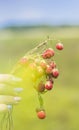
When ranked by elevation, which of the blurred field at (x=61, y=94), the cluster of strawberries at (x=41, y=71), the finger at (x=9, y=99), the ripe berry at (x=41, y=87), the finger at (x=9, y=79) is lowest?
the finger at (x=9, y=99)

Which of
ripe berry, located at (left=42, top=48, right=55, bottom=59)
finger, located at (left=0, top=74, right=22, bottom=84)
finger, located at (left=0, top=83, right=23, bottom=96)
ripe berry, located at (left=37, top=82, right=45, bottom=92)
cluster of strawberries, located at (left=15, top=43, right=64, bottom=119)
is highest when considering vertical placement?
ripe berry, located at (left=42, top=48, right=55, bottom=59)

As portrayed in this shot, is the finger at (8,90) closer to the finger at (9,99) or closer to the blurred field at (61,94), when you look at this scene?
A: the finger at (9,99)

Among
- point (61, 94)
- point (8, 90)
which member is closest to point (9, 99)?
point (8, 90)

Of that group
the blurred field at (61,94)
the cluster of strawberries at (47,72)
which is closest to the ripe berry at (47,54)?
the cluster of strawberries at (47,72)

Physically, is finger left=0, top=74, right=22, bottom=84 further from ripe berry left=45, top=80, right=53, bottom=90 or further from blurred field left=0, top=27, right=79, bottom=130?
blurred field left=0, top=27, right=79, bottom=130

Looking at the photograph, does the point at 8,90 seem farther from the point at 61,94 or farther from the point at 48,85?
the point at 61,94

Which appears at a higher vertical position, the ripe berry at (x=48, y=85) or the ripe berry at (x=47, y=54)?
the ripe berry at (x=47, y=54)

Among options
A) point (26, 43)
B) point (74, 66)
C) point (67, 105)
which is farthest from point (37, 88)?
point (26, 43)

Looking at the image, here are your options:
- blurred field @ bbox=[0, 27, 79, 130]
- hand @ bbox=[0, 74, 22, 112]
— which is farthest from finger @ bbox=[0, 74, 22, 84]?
blurred field @ bbox=[0, 27, 79, 130]
